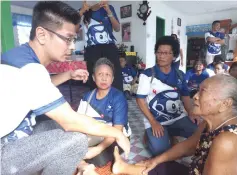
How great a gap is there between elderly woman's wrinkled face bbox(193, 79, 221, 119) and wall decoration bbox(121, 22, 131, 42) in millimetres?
4612

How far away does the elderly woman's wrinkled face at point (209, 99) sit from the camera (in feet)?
2.76

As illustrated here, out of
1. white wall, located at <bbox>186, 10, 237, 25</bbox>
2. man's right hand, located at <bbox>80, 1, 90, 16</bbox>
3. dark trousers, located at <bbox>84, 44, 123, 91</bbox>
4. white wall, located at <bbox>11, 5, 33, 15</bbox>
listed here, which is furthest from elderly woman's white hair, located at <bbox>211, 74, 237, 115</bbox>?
white wall, located at <bbox>186, 10, 237, 25</bbox>

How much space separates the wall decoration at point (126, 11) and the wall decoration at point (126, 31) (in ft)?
0.71

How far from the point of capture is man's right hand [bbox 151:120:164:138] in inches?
60.8

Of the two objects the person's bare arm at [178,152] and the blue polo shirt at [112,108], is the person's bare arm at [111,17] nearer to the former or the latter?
the blue polo shirt at [112,108]

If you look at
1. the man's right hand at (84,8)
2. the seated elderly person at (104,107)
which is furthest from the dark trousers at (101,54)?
the seated elderly person at (104,107)

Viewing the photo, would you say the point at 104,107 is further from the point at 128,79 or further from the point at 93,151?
the point at 128,79

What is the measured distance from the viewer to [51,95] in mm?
718

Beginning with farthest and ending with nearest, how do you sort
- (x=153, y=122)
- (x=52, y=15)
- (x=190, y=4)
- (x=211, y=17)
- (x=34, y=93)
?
(x=211, y=17), (x=190, y=4), (x=153, y=122), (x=52, y=15), (x=34, y=93)

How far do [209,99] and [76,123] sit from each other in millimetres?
601

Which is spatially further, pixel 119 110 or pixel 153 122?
pixel 153 122

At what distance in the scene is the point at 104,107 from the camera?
1510 mm

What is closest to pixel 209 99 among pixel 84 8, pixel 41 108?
pixel 41 108

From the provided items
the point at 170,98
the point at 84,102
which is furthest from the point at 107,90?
the point at 170,98
